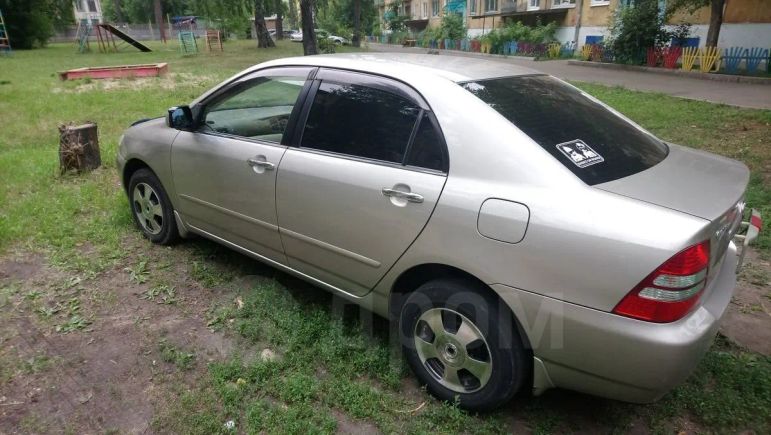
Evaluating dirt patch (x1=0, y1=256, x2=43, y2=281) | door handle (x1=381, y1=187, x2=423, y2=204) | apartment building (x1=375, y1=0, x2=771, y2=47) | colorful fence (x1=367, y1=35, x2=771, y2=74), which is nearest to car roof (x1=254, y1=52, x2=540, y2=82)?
door handle (x1=381, y1=187, x2=423, y2=204)

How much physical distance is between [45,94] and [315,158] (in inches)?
464

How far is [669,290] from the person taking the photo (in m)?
1.92

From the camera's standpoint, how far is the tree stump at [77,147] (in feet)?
20.0

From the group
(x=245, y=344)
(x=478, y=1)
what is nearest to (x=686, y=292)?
(x=245, y=344)

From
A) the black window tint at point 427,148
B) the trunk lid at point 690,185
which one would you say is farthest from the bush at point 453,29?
the black window tint at point 427,148

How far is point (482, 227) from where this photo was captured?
2227mm

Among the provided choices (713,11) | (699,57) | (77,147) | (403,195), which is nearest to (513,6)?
(713,11)

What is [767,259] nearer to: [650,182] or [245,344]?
[650,182]

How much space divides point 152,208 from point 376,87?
2.45 metres

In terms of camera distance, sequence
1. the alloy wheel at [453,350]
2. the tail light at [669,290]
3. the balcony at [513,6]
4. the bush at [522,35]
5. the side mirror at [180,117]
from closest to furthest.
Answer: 1. the tail light at [669,290]
2. the alloy wheel at [453,350]
3. the side mirror at [180,117]
4. the bush at [522,35]
5. the balcony at [513,6]

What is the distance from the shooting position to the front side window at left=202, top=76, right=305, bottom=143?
3287mm

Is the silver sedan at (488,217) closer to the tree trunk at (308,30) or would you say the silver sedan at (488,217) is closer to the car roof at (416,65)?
the car roof at (416,65)

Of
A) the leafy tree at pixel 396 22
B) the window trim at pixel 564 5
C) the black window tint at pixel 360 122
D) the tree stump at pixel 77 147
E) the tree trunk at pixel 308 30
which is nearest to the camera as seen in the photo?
the black window tint at pixel 360 122

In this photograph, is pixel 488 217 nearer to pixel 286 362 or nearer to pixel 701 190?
pixel 701 190
